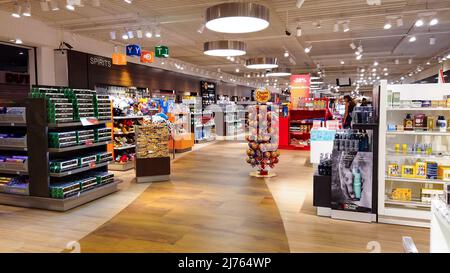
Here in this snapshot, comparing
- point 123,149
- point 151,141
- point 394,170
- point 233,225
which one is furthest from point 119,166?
point 394,170

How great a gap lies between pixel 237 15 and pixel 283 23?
4215 millimetres

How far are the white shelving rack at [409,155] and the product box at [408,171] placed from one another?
7 centimetres

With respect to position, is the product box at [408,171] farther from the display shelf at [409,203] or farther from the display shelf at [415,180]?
the display shelf at [409,203]

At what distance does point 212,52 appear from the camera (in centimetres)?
767

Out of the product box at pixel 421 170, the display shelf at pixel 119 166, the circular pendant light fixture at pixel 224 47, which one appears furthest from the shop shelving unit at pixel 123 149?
the product box at pixel 421 170

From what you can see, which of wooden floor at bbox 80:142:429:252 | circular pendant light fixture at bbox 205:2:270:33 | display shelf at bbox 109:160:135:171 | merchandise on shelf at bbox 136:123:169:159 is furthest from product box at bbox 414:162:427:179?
display shelf at bbox 109:160:135:171

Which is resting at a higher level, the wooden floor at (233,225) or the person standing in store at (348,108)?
the person standing in store at (348,108)

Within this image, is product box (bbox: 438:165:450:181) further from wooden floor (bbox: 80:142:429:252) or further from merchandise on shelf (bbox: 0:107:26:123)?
merchandise on shelf (bbox: 0:107:26:123)

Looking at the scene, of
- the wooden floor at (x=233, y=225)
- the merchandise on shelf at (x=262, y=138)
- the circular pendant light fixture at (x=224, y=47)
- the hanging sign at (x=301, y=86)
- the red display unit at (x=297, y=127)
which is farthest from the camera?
the hanging sign at (x=301, y=86)

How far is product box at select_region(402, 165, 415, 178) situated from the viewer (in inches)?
174

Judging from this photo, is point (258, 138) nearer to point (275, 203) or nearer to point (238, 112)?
point (275, 203)

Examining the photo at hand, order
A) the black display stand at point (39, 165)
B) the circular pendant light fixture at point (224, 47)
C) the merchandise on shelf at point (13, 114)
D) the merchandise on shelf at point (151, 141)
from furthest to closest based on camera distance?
the circular pendant light fixture at point (224, 47)
the merchandise on shelf at point (151, 141)
the merchandise on shelf at point (13, 114)
the black display stand at point (39, 165)

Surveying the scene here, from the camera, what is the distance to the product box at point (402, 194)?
4.51m
